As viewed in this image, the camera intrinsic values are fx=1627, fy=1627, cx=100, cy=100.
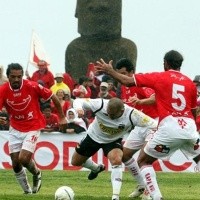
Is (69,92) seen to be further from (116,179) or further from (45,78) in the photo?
(116,179)

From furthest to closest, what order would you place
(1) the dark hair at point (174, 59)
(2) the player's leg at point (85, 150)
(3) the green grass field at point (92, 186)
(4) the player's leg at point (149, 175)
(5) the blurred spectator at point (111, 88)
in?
(5) the blurred spectator at point (111, 88)
(2) the player's leg at point (85, 150)
(3) the green grass field at point (92, 186)
(1) the dark hair at point (174, 59)
(4) the player's leg at point (149, 175)

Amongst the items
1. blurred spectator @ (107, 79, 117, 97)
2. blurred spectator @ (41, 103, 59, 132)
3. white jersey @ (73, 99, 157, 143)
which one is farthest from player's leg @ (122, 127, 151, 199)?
blurred spectator @ (107, 79, 117, 97)

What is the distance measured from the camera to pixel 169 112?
25750 millimetres

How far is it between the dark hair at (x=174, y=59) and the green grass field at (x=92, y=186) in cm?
307

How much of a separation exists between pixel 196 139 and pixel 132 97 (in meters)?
2.57

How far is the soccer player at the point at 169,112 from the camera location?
25.7 meters

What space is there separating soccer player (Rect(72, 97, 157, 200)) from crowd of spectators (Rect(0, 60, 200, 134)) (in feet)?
23.3

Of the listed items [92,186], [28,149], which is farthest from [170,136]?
[92,186]

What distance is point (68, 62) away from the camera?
49.6m

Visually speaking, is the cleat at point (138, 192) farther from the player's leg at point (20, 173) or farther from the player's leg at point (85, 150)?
the player's leg at point (20, 173)

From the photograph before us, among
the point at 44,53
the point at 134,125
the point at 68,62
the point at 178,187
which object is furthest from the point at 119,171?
the point at 68,62

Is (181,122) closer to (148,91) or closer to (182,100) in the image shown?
(182,100)

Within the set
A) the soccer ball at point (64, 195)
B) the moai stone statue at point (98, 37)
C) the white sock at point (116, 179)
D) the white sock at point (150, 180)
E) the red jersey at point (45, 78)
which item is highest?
the white sock at point (150, 180)

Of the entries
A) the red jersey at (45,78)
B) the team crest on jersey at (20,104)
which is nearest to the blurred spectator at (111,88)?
the red jersey at (45,78)
